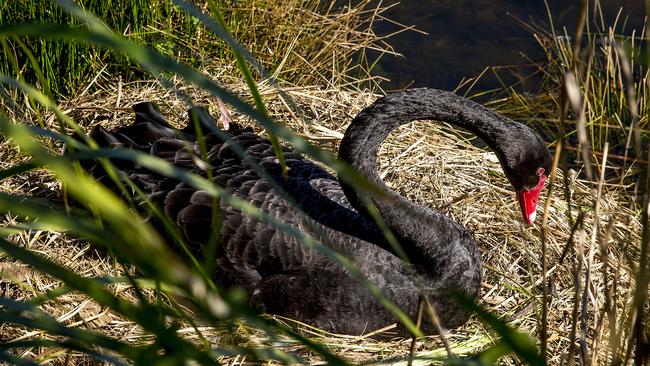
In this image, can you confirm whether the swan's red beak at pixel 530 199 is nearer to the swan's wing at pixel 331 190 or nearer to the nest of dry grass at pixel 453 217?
the nest of dry grass at pixel 453 217

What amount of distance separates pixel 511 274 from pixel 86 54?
7.75 feet

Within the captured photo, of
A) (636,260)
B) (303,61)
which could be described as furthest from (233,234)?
(303,61)

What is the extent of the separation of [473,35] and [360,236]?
3.59 m

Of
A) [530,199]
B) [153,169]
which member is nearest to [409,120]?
[530,199]

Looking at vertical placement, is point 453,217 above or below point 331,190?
below

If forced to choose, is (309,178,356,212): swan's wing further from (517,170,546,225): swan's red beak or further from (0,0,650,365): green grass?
(517,170,546,225): swan's red beak

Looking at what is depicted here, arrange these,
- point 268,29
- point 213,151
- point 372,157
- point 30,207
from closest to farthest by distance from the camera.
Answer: point 30,207
point 372,157
point 213,151
point 268,29

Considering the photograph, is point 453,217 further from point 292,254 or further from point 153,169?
point 153,169

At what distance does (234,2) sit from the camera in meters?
5.09

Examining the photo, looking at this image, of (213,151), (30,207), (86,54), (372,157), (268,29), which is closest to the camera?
(30,207)

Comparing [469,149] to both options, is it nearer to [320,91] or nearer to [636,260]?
[320,91]

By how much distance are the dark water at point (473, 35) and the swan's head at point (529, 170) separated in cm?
258

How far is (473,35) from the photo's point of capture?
22.1ft

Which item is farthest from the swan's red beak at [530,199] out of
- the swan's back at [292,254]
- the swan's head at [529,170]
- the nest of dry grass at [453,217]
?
the swan's back at [292,254]
